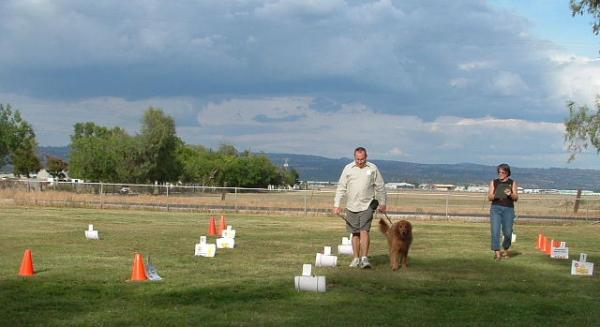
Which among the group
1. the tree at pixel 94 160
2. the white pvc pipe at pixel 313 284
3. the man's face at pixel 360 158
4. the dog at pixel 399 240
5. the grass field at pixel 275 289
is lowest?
the grass field at pixel 275 289

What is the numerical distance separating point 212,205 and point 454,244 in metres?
21.3

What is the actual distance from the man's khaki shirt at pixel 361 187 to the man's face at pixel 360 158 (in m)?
0.06

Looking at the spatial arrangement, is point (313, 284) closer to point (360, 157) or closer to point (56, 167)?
point (360, 157)

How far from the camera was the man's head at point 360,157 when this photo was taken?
1269 centimetres

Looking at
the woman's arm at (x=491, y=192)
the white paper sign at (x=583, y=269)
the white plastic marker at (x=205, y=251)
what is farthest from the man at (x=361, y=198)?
the white paper sign at (x=583, y=269)

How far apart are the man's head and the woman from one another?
3.50m

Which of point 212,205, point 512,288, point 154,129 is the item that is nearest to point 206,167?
point 154,129

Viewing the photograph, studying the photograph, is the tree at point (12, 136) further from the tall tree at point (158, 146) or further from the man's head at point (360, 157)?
the man's head at point (360, 157)

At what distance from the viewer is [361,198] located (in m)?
12.7

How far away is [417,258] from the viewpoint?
14.6 m

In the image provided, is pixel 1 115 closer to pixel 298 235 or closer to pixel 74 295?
pixel 298 235

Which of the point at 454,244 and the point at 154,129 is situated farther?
the point at 154,129

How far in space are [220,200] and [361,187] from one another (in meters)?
27.9

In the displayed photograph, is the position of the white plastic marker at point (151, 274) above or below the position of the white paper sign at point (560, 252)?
below
